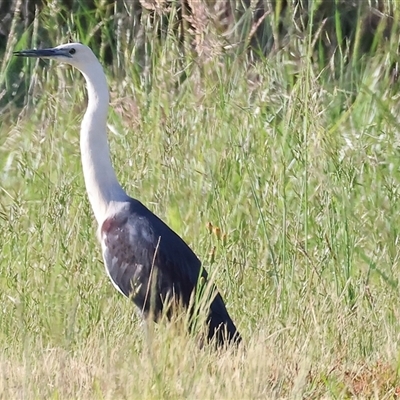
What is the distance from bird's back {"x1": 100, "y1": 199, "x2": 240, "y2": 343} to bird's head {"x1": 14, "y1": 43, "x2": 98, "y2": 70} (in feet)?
2.08

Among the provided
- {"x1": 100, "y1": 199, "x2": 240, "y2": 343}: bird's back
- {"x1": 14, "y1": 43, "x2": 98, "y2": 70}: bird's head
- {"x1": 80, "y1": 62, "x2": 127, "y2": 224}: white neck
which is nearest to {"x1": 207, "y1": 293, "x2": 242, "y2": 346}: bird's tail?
{"x1": 100, "y1": 199, "x2": 240, "y2": 343}: bird's back

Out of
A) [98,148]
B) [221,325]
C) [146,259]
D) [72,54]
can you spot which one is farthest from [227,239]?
[72,54]

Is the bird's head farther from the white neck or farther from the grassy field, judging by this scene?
the grassy field

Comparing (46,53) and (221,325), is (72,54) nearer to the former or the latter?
(46,53)

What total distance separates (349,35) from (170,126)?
3049 millimetres

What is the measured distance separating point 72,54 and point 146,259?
0.93 meters

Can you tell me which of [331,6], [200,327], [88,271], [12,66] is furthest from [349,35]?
[200,327]

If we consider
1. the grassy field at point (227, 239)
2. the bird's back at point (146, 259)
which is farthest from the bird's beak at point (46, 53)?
the bird's back at point (146, 259)

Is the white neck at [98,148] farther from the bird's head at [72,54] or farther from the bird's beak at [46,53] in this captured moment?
the bird's beak at [46,53]

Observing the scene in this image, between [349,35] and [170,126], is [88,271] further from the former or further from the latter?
[349,35]

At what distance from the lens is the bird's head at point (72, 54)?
15.6 feet

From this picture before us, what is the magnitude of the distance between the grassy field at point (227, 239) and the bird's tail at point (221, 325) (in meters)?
0.09

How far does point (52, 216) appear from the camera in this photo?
4.39 metres

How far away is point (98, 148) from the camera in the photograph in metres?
4.73
